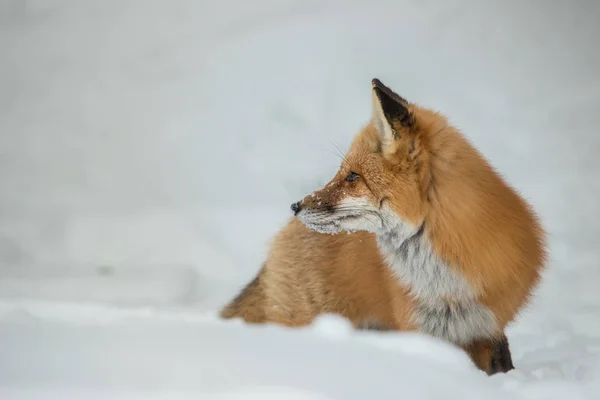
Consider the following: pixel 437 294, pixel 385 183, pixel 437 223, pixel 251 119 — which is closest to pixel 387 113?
pixel 385 183

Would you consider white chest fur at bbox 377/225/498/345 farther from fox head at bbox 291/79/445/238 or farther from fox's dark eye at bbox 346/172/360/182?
fox's dark eye at bbox 346/172/360/182

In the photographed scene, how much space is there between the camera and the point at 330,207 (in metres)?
2.22

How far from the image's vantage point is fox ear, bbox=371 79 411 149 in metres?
2.16

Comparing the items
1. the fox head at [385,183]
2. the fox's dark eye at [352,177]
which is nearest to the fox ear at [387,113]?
the fox head at [385,183]

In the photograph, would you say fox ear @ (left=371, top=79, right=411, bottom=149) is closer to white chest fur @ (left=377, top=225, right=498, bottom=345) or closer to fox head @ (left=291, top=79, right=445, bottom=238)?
fox head @ (left=291, top=79, right=445, bottom=238)

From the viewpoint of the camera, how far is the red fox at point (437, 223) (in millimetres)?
2180

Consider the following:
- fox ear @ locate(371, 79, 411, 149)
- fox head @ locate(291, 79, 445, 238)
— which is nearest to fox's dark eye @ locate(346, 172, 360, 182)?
fox head @ locate(291, 79, 445, 238)

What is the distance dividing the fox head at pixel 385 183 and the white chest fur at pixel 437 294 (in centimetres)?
8

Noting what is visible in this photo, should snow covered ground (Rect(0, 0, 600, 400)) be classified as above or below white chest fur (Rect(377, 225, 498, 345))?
above

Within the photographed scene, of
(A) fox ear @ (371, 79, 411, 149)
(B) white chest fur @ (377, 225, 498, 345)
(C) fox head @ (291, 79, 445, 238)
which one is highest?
(A) fox ear @ (371, 79, 411, 149)

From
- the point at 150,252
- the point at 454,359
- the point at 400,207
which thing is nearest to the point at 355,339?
the point at 454,359

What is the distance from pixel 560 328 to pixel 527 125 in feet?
7.49

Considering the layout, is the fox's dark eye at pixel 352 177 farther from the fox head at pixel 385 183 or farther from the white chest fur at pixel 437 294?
the white chest fur at pixel 437 294

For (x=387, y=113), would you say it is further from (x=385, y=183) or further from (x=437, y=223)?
(x=437, y=223)
